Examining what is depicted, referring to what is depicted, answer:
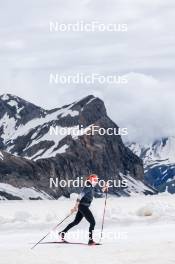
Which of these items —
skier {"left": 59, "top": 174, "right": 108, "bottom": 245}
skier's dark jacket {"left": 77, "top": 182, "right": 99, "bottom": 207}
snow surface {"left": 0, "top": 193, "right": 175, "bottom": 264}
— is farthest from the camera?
skier's dark jacket {"left": 77, "top": 182, "right": 99, "bottom": 207}

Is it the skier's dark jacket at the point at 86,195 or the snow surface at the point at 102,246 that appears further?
the skier's dark jacket at the point at 86,195

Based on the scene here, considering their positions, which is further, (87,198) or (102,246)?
(87,198)

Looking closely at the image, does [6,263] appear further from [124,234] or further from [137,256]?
[124,234]

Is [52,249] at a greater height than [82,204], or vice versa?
[82,204]

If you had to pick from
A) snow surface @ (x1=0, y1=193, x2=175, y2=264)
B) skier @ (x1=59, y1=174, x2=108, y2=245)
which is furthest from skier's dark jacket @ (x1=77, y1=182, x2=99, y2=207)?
snow surface @ (x1=0, y1=193, x2=175, y2=264)

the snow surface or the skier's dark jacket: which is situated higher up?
the skier's dark jacket

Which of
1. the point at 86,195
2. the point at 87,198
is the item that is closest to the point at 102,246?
the point at 87,198

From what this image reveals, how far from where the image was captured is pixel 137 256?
779 inches

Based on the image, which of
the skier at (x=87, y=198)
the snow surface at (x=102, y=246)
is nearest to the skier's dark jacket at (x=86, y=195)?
the skier at (x=87, y=198)

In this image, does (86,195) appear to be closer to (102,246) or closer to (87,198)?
(87,198)

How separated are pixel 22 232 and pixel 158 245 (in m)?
8.69

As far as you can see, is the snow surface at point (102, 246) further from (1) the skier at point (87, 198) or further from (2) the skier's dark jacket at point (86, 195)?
(2) the skier's dark jacket at point (86, 195)

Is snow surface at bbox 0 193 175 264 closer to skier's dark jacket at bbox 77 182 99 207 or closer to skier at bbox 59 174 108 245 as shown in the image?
skier at bbox 59 174 108 245

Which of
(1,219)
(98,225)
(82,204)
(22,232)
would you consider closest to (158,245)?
(82,204)
